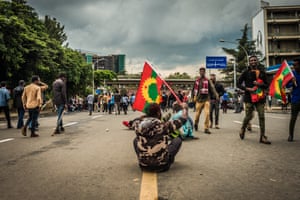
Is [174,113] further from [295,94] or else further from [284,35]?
[284,35]

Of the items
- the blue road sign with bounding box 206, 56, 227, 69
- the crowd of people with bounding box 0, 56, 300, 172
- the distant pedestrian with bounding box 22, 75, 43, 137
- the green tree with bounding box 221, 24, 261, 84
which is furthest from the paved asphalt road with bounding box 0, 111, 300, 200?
the green tree with bounding box 221, 24, 261, 84

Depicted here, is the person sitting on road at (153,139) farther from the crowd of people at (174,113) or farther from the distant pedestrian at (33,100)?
the distant pedestrian at (33,100)

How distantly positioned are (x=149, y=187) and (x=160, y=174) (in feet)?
2.24

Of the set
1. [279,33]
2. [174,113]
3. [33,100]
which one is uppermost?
[279,33]

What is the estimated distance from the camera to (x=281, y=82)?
7629 mm

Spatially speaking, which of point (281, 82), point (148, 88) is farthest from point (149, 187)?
point (281, 82)

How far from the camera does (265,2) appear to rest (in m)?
57.7

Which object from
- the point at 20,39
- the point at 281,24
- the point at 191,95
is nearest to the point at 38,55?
the point at 20,39

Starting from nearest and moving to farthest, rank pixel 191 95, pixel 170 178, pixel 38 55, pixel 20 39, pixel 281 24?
pixel 170 178, pixel 191 95, pixel 20 39, pixel 38 55, pixel 281 24

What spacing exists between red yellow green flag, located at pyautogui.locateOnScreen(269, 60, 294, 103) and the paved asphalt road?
54.8 inches

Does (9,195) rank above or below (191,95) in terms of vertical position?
below

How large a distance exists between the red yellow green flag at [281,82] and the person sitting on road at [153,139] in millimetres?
4224

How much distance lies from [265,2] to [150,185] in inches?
2402

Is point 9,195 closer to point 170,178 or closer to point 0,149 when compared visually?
point 170,178
